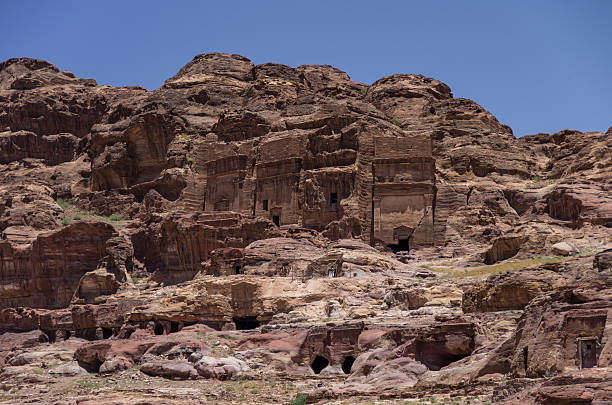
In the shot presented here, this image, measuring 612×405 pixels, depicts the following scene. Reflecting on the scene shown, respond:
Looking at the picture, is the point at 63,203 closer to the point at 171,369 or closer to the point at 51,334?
the point at 51,334

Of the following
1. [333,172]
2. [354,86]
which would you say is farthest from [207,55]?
[333,172]

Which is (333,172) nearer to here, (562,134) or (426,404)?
(562,134)

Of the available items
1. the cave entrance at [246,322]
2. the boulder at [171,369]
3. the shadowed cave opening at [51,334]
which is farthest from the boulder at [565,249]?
the shadowed cave opening at [51,334]

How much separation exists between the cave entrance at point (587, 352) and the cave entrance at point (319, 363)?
2139 cm

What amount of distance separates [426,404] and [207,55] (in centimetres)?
9573

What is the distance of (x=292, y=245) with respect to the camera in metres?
71.0

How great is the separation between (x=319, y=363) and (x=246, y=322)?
1222 centimetres

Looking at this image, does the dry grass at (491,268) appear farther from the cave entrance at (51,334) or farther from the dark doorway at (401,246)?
the cave entrance at (51,334)

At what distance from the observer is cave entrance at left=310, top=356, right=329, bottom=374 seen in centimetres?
4959

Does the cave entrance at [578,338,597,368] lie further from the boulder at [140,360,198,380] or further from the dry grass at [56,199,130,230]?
the dry grass at [56,199,130,230]

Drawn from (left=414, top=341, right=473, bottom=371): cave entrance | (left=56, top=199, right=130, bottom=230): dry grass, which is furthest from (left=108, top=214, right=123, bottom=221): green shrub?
(left=414, top=341, right=473, bottom=371): cave entrance

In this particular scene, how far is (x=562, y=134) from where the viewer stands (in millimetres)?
108938

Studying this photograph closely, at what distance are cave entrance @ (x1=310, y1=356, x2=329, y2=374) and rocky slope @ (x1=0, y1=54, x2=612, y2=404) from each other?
0.69ft

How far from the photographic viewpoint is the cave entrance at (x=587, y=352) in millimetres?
29594
